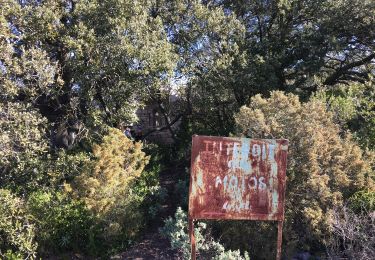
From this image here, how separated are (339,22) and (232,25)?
2.85 meters

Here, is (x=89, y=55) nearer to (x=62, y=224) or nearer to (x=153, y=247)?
(x=62, y=224)

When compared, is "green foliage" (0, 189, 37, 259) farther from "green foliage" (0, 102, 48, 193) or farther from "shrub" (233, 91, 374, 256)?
"shrub" (233, 91, 374, 256)

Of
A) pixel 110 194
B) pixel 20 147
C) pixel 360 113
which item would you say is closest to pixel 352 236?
pixel 110 194

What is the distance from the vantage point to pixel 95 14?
28.3 feet

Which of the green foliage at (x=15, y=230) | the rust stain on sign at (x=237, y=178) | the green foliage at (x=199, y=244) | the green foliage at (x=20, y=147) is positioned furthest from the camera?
the green foliage at (x=20, y=147)

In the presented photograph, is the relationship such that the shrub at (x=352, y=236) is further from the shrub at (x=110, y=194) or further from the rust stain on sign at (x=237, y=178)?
the shrub at (x=110, y=194)

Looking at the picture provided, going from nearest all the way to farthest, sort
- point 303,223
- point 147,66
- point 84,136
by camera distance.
A: point 303,223 → point 147,66 → point 84,136

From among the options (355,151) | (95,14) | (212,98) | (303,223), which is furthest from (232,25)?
(303,223)

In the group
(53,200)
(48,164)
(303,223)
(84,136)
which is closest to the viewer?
(303,223)

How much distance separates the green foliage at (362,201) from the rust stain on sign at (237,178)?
254 centimetres

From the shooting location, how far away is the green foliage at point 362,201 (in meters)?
6.49

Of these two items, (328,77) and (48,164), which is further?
(328,77)

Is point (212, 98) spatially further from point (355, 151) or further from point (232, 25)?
point (355, 151)

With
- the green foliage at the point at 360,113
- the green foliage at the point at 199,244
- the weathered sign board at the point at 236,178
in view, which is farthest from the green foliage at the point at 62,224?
the green foliage at the point at 360,113
